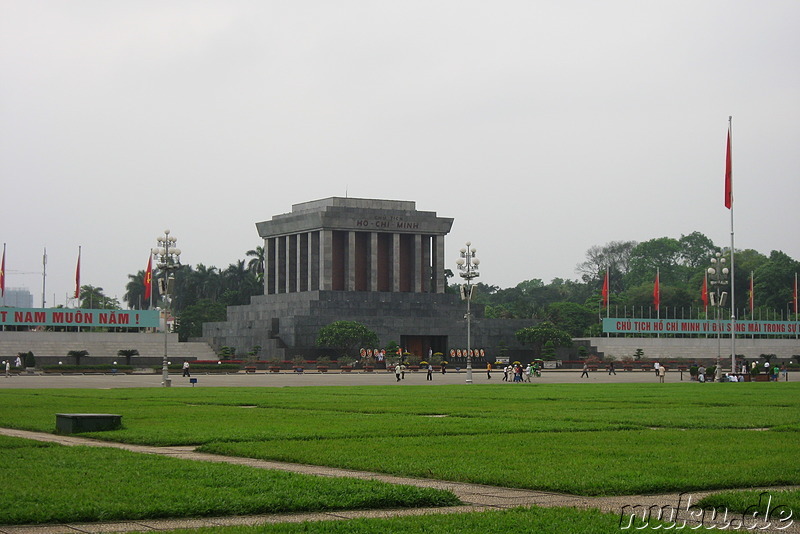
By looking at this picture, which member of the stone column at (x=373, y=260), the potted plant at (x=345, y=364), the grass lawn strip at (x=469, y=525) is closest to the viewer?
the grass lawn strip at (x=469, y=525)

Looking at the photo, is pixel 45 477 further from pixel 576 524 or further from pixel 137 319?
pixel 137 319

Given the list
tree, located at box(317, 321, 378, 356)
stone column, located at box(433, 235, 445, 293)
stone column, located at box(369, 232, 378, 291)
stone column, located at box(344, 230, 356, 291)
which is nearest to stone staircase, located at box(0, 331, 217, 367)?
tree, located at box(317, 321, 378, 356)

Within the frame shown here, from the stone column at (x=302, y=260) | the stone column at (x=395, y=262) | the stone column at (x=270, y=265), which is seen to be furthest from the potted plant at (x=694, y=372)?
the stone column at (x=270, y=265)

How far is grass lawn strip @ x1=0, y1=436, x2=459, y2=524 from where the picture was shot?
Answer: 12500 millimetres

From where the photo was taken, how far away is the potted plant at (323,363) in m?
91.2

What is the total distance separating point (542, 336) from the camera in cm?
11175

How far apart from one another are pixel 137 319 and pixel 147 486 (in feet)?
326

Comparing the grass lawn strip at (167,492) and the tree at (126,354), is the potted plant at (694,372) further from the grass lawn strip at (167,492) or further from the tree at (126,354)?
the grass lawn strip at (167,492)

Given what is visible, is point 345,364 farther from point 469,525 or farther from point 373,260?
point 469,525

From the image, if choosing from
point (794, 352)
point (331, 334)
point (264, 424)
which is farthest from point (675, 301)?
point (264, 424)

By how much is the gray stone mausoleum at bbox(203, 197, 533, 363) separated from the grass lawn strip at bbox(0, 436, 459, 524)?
8602 cm

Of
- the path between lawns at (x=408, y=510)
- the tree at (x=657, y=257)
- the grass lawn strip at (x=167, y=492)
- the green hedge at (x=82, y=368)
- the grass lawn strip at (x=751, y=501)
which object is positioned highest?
the tree at (x=657, y=257)

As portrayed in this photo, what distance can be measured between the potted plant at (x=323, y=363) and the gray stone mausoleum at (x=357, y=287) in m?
4.63

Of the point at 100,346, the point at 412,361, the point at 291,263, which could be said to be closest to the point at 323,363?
the point at 412,361
